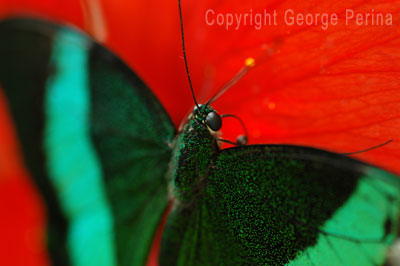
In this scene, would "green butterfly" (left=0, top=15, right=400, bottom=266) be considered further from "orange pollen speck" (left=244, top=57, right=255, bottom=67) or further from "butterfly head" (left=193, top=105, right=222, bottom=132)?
"orange pollen speck" (left=244, top=57, right=255, bottom=67)

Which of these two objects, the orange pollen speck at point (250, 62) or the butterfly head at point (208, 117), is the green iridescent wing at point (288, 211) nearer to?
the butterfly head at point (208, 117)

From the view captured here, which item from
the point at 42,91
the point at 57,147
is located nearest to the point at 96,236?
A: the point at 57,147

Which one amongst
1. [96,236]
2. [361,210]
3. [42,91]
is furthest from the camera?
[96,236]

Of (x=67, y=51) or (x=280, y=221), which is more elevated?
(x=67, y=51)

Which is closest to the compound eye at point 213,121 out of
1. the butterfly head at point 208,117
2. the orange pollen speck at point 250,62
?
the butterfly head at point 208,117

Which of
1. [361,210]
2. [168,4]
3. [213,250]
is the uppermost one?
Answer: [168,4]

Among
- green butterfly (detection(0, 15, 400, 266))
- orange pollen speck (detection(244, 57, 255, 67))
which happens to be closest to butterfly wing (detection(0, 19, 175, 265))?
green butterfly (detection(0, 15, 400, 266))

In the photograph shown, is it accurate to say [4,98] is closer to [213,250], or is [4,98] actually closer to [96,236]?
[96,236]
